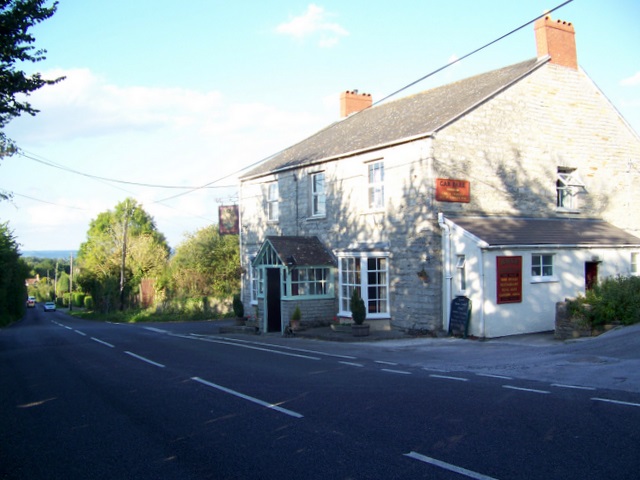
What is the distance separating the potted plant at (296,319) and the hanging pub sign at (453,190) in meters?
6.87

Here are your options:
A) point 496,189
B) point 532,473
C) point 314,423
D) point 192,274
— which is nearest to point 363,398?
point 314,423

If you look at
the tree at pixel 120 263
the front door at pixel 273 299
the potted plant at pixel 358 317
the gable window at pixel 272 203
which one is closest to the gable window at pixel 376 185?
the potted plant at pixel 358 317

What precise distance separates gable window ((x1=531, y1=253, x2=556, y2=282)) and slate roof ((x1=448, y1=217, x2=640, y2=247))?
21.1 inches

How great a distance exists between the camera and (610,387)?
29.8 feet

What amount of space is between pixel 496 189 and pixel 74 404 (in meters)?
14.5

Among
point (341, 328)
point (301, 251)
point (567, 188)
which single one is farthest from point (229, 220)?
point (567, 188)

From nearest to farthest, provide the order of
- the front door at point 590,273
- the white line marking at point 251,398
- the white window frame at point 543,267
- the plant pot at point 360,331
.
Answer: the white line marking at point 251,398, the white window frame at point 543,267, the plant pot at point 360,331, the front door at point 590,273

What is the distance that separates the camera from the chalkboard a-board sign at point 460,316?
1684cm

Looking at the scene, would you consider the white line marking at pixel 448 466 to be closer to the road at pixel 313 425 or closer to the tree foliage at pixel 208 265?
the road at pixel 313 425

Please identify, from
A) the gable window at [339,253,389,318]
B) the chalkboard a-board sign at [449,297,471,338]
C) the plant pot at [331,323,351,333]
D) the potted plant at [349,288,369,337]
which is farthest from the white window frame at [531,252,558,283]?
the plant pot at [331,323,351,333]

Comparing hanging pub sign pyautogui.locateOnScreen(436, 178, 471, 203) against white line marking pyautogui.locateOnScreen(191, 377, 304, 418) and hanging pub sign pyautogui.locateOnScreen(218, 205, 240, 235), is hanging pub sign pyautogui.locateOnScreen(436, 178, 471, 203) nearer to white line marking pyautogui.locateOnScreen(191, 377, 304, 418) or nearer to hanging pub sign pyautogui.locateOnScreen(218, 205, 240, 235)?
white line marking pyautogui.locateOnScreen(191, 377, 304, 418)

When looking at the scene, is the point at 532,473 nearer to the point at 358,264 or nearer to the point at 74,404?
the point at 74,404

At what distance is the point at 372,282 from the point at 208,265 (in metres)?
22.0

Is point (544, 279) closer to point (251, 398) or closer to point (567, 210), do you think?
point (567, 210)
